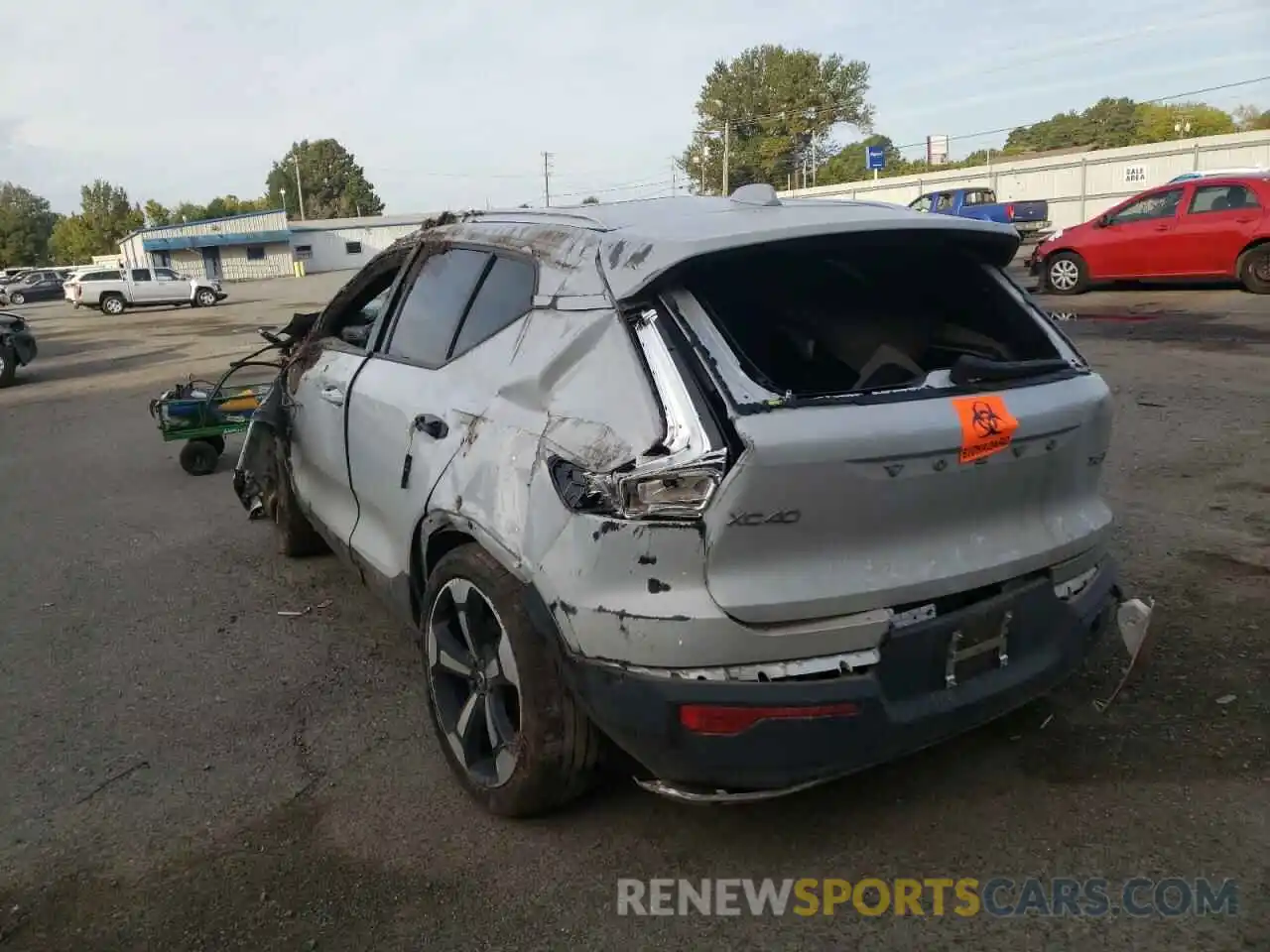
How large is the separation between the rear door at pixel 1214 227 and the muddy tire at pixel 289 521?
14.5 meters

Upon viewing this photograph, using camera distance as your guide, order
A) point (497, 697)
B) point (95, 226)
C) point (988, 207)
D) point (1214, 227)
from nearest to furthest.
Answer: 1. point (497, 697)
2. point (1214, 227)
3. point (988, 207)
4. point (95, 226)

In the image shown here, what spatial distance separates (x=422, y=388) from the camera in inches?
131

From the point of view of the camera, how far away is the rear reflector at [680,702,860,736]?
2.29 metres

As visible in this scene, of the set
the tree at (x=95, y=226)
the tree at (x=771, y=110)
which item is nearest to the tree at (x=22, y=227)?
the tree at (x=95, y=226)

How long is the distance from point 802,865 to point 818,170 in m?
81.9

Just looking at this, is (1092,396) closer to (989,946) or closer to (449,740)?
(989,946)

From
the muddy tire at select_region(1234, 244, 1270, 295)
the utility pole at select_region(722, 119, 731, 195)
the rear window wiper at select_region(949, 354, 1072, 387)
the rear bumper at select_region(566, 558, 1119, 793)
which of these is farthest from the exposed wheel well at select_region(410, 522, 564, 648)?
the utility pole at select_region(722, 119, 731, 195)

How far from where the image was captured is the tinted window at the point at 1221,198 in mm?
14414

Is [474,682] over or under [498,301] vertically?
under

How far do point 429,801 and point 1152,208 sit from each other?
16.1 m

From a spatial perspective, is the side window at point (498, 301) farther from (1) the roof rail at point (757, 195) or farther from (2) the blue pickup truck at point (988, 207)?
(2) the blue pickup truck at point (988, 207)

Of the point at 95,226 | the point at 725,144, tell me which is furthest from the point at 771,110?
the point at 95,226

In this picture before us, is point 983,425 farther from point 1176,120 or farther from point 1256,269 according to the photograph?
point 1176,120

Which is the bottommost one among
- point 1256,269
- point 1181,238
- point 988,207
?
point 1256,269
